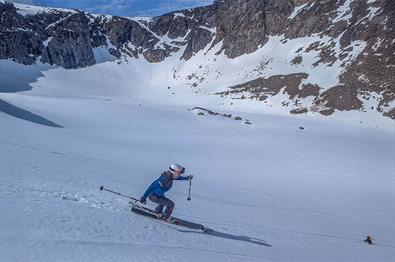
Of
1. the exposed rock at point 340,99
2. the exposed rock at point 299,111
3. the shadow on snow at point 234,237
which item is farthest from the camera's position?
the exposed rock at point 299,111

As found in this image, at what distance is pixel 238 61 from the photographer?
110188 millimetres

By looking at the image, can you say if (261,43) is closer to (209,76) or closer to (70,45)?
(209,76)

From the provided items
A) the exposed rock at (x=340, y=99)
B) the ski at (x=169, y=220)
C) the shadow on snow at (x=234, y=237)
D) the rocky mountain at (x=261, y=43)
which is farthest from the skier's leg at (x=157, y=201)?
the exposed rock at (x=340, y=99)

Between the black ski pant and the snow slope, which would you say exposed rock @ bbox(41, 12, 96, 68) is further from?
the black ski pant

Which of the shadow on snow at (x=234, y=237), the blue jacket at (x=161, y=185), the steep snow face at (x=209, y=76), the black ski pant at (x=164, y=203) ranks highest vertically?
the steep snow face at (x=209, y=76)

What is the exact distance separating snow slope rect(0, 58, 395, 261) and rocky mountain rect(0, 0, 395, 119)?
26.3m

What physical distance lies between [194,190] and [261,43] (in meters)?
95.1

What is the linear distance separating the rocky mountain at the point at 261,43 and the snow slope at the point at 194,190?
2634 cm

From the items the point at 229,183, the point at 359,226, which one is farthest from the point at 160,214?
the point at 229,183

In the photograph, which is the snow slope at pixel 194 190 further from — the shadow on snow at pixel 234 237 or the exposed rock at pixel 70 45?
the exposed rock at pixel 70 45

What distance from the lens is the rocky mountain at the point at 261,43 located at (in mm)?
77125

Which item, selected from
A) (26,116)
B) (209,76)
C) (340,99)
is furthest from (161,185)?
(209,76)

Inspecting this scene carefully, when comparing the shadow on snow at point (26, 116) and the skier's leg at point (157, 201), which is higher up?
the shadow on snow at point (26, 116)

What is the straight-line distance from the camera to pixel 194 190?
20047 millimetres
